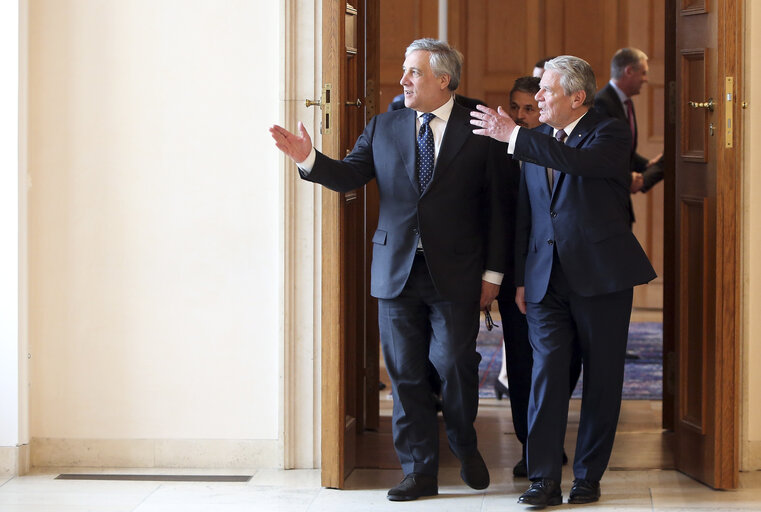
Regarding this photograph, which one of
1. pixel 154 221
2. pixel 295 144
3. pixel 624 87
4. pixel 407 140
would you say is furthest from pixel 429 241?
pixel 624 87

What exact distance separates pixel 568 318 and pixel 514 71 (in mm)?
5098

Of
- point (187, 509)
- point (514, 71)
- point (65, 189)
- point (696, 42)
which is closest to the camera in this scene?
point (187, 509)

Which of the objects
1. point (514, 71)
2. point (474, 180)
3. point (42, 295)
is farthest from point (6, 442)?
point (514, 71)

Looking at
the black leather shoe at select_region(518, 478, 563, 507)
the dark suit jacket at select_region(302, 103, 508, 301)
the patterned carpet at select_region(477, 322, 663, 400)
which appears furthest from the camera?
the patterned carpet at select_region(477, 322, 663, 400)

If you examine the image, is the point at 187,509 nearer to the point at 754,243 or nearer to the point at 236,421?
the point at 236,421

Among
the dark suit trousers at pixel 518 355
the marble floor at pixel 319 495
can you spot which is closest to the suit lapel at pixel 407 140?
the dark suit trousers at pixel 518 355

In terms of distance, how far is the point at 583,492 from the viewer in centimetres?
380

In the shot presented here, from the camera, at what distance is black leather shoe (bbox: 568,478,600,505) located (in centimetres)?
380

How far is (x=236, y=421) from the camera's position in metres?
4.35

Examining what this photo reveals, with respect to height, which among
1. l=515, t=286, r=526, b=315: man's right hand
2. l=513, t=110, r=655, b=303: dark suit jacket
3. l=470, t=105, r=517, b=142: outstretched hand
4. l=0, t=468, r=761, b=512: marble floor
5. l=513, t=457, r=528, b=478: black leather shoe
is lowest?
l=0, t=468, r=761, b=512: marble floor

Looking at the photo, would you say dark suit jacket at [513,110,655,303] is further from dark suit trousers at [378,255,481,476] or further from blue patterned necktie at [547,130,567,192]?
dark suit trousers at [378,255,481,476]

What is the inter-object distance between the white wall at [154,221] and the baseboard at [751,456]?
6.20ft

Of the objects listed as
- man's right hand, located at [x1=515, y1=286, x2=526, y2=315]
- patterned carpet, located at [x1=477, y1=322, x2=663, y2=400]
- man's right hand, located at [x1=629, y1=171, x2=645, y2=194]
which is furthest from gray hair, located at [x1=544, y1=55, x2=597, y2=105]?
man's right hand, located at [x1=629, y1=171, x2=645, y2=194]

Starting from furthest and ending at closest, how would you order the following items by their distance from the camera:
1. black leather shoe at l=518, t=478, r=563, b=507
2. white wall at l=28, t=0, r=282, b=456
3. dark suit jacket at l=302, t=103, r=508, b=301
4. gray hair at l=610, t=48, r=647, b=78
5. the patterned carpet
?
gray hair at l=610, t=48, r=647, b=78 → the patterned carpet → white wall at l=28, t=0, r=282, b=456 → dark suit jacket at l=302, t=103, r=508, b=301 → black leather shoe at l=518, t=478, r=563, b=507
